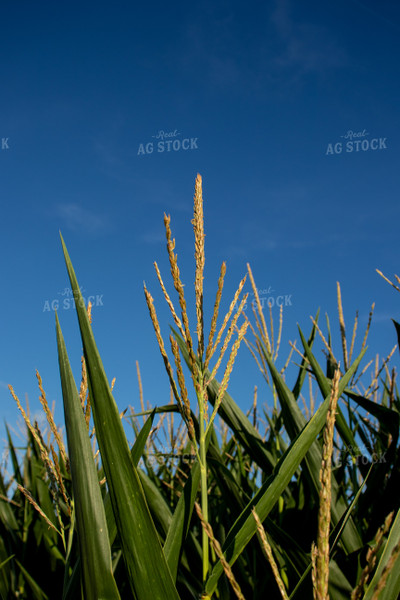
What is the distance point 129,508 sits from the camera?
2.57 feet

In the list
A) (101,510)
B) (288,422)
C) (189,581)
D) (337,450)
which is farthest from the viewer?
(337,450)

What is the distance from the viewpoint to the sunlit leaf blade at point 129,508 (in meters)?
0.78

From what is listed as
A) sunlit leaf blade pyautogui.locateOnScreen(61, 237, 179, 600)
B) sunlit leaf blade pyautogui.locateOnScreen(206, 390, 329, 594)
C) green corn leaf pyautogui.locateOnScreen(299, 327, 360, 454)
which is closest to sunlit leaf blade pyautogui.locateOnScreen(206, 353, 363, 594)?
sunlit leaf blade pyautogui.locateOnScreen(206, 390, 329, 594)

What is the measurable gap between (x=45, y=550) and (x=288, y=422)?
4.57ft

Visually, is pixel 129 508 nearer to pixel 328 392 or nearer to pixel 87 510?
pixel 87 510

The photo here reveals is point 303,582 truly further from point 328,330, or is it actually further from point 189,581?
point 328,330

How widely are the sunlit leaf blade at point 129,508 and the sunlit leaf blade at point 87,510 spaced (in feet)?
0.09

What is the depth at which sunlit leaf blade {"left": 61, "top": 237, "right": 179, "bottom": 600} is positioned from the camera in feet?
2.56

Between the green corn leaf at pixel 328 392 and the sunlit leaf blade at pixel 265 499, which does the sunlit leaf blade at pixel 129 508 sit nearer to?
the sunlit leaf blade at pixel 265 499

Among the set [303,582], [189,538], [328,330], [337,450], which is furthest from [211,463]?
[328,330]

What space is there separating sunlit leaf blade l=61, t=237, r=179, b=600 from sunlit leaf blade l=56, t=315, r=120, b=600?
26mm

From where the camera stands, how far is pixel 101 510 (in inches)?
30.4

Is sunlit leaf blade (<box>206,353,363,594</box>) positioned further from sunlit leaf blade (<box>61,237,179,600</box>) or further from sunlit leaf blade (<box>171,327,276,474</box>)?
sunlit leaf blade (<box>171,327,276,474</box>)

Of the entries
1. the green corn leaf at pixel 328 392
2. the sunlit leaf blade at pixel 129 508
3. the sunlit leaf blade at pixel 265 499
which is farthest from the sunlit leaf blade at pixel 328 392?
the sunlit leaf blade at pixel 129 508
